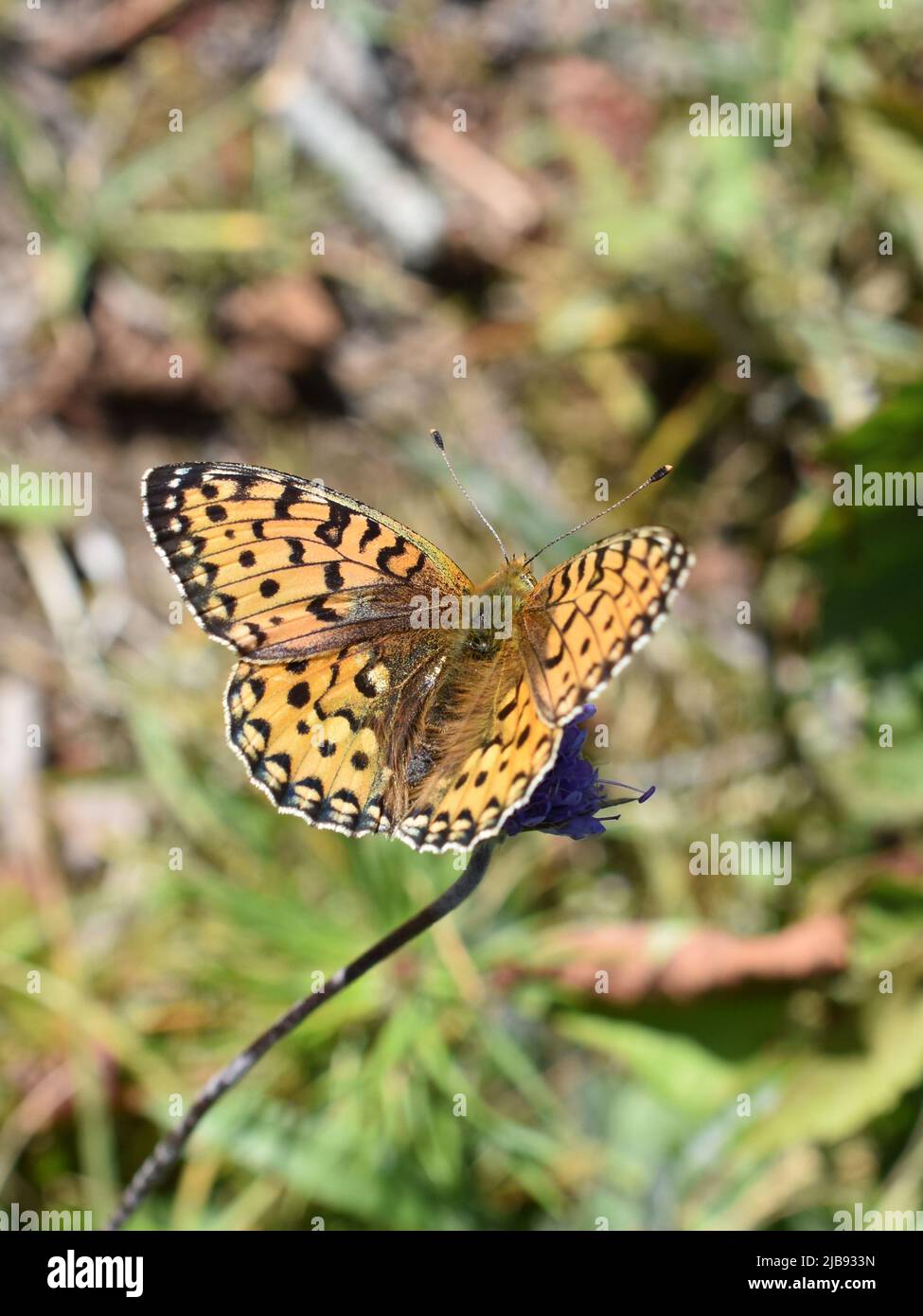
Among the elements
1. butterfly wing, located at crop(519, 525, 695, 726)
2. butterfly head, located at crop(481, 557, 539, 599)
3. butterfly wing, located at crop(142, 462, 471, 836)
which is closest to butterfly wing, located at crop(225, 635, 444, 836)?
butterfly wing, located at crop(142, 462, 471, 836)

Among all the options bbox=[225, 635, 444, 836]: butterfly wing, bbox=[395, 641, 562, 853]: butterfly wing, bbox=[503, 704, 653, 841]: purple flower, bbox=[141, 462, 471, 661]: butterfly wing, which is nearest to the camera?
bbox=[395, 641, 562, 853]: butterfly wing

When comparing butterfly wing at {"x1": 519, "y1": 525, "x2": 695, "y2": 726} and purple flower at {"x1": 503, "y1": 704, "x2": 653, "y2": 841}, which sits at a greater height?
butterfly wing at {"x1": 519, "y1": 525, "x2": 695, "y2": 726}

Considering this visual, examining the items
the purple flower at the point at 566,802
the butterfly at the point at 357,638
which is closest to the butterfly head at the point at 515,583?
the butterfly at the point at 357,638

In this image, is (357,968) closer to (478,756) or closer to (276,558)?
(478,756)

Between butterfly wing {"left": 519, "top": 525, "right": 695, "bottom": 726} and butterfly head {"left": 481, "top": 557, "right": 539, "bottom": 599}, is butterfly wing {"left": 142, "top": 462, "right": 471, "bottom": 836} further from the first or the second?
butterfly wing {"left": 519, "top": 525, "right": 695, "bottom": 726}

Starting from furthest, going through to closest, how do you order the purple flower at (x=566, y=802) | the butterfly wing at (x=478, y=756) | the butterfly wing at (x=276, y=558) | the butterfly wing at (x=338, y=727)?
1. the butterfly wing at (x=276, y=558)
2. the butterfly wing at (x=338, y=727)
3. the purple flower at (x=566, y=802)
4. the butterfly wing at (x=478, y=756)

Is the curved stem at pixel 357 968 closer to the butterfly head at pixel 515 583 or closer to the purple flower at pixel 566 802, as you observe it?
the purple flower at pixel 566 802

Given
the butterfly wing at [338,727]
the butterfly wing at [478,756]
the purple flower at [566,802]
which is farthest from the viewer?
the butterfly wing at [338,727]

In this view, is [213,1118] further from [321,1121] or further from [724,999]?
[724,999]
